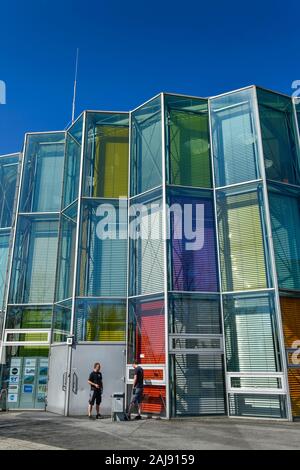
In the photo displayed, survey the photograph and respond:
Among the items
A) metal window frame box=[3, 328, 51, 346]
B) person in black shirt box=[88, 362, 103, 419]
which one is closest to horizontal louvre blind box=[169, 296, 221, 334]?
person in black shirt box=[88, 362, 103, 419]

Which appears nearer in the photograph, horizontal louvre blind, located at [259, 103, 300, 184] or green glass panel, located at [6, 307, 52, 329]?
horizontal louvre blind, located at [259, 103, 300, 184]

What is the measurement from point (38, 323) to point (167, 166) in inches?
319

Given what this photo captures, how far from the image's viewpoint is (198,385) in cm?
1243

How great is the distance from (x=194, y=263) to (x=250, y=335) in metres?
2.97

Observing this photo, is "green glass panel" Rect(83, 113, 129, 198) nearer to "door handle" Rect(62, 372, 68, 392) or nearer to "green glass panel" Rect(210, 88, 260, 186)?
"green glass panel" Rect(210, 88, 260, 186)

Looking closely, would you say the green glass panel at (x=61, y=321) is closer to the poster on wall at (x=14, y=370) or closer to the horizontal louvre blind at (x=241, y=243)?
the poster on wall at (x=14, y=370)

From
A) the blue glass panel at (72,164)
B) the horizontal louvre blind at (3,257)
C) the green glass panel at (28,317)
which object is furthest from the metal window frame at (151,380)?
the horizontal louvre blind at (3,257)

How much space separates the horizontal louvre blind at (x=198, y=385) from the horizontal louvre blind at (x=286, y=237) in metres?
3.45

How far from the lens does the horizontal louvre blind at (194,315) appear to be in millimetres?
12969

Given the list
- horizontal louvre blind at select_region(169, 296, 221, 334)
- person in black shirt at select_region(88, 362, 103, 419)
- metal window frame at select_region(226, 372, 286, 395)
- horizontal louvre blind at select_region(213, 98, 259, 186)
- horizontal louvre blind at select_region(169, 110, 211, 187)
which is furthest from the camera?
horizontal louvre blind at select_region(169, 110, 211, 187)

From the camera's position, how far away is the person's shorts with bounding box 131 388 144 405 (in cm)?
1230

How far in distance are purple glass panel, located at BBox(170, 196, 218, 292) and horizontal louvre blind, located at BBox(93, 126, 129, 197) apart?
292cm
